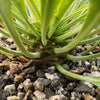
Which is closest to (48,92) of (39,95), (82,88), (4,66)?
(39,95)

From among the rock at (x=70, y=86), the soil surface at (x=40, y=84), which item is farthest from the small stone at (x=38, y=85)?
the rock at (x=70, y=86)

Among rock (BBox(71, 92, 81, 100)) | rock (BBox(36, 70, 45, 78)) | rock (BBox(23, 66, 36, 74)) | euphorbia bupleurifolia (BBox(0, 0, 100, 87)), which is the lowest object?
rock (BBox(71, 92, 81, 100))

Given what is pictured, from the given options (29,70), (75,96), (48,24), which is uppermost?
(48,24)

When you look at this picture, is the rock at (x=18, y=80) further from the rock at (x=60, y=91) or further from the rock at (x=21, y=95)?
the rock at (x=60, y=91)

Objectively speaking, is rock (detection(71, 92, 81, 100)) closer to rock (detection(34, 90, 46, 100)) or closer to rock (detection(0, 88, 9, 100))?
rock (detection(34, 90, 46, 100))

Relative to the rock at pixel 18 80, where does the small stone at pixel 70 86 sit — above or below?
below

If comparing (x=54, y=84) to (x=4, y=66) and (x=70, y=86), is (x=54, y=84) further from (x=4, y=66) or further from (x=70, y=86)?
(x=4, y=66)

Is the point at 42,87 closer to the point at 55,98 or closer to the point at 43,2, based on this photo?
the point at 55,98

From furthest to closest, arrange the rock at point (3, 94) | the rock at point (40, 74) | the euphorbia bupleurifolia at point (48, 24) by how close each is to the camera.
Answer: the rock at point (40, 74) < the rock at point (3, 94) < the euphorbia bupleurifolia at point (48, 24)

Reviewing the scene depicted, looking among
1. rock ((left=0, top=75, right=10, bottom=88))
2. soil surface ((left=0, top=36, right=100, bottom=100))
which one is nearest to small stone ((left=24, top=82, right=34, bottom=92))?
soil surface ((left=0, top=36, right=100, bottom=100))
